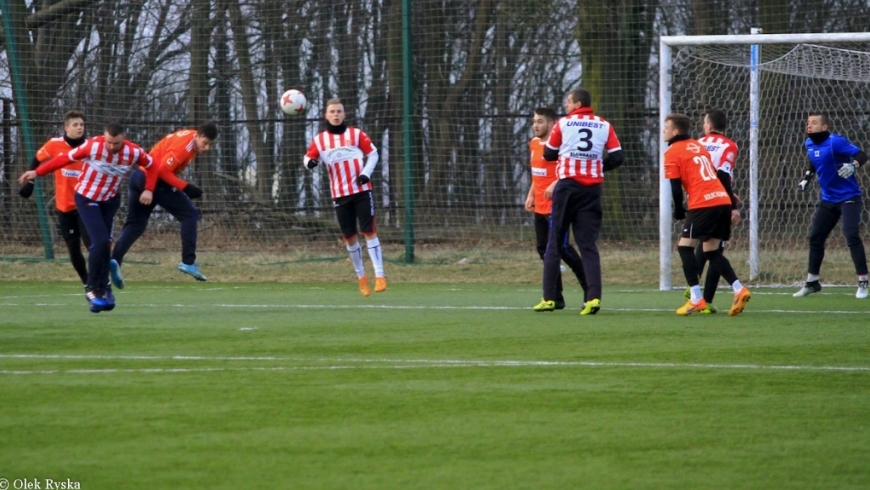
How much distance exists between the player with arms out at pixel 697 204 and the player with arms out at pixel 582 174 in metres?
0.46

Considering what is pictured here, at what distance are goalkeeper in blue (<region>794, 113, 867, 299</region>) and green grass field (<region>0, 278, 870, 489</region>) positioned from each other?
2542 millimetres

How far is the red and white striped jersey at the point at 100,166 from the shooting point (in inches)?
363

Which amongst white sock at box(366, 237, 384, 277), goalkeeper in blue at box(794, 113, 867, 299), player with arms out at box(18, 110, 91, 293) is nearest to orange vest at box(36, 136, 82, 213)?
player with arms out at box(18, 110, 91, 293)

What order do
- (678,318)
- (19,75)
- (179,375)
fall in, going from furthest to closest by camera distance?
(19,75) → (678,318) → (179,375)

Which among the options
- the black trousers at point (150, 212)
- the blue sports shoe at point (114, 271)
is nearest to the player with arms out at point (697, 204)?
the black trousers at point (150, 212)

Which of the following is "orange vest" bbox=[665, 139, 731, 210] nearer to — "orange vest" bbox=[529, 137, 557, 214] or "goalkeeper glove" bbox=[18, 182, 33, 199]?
"orange vest" bbox=[529, 137, 557, 214]

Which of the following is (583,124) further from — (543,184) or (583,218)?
(543,184)

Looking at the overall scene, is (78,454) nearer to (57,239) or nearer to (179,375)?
(179,375)

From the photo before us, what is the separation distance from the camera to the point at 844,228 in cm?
1145

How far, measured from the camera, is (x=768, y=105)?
48.4ft

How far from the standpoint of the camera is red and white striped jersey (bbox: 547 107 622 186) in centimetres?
921

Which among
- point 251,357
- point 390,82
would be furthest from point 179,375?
point 390,82

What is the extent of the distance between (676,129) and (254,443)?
591 cm

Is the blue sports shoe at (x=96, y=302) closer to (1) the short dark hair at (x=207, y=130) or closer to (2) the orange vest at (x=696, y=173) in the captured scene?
(1) the short dark hair at (x=207, y=130)
